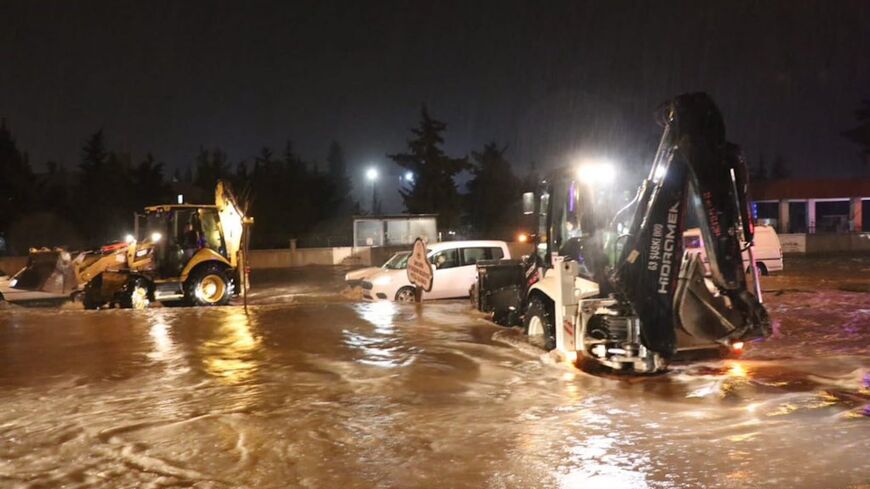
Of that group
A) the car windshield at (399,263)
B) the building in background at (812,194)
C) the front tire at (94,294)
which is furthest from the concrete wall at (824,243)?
the front tire at (94,294)

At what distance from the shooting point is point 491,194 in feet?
192

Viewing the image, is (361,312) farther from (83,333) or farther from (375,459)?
(375,459)

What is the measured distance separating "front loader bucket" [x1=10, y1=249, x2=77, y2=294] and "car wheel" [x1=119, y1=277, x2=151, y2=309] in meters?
1.64

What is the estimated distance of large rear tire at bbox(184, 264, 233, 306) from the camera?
17.8 m

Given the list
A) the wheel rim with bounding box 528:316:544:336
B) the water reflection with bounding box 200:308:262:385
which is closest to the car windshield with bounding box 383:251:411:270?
the water reflection with bounding box 200:308:262:385

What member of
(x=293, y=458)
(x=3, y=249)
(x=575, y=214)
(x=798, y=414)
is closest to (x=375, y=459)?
(x=293, y=458)

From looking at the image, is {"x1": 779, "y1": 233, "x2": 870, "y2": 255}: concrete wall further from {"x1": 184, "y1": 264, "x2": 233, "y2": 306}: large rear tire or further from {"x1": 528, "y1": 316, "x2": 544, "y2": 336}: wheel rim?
{"x1": 528, "y1": 316, "x2": 544, "y2": 336}: wheel rim

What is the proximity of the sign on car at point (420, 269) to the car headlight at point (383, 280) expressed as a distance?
82.8 inches

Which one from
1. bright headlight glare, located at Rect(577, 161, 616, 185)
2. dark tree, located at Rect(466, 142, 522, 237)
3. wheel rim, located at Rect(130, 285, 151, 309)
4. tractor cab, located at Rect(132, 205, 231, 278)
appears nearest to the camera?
bright headlight glare, located at Rect(577, 161, 616, 185)

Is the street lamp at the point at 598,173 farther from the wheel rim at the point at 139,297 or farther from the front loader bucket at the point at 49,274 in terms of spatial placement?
the front loader bucket at the point at 49,274

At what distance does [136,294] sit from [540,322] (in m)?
11.3

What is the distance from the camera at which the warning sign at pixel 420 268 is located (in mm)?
14914

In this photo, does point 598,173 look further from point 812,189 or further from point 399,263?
point 812,189

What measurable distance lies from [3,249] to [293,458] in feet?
130
